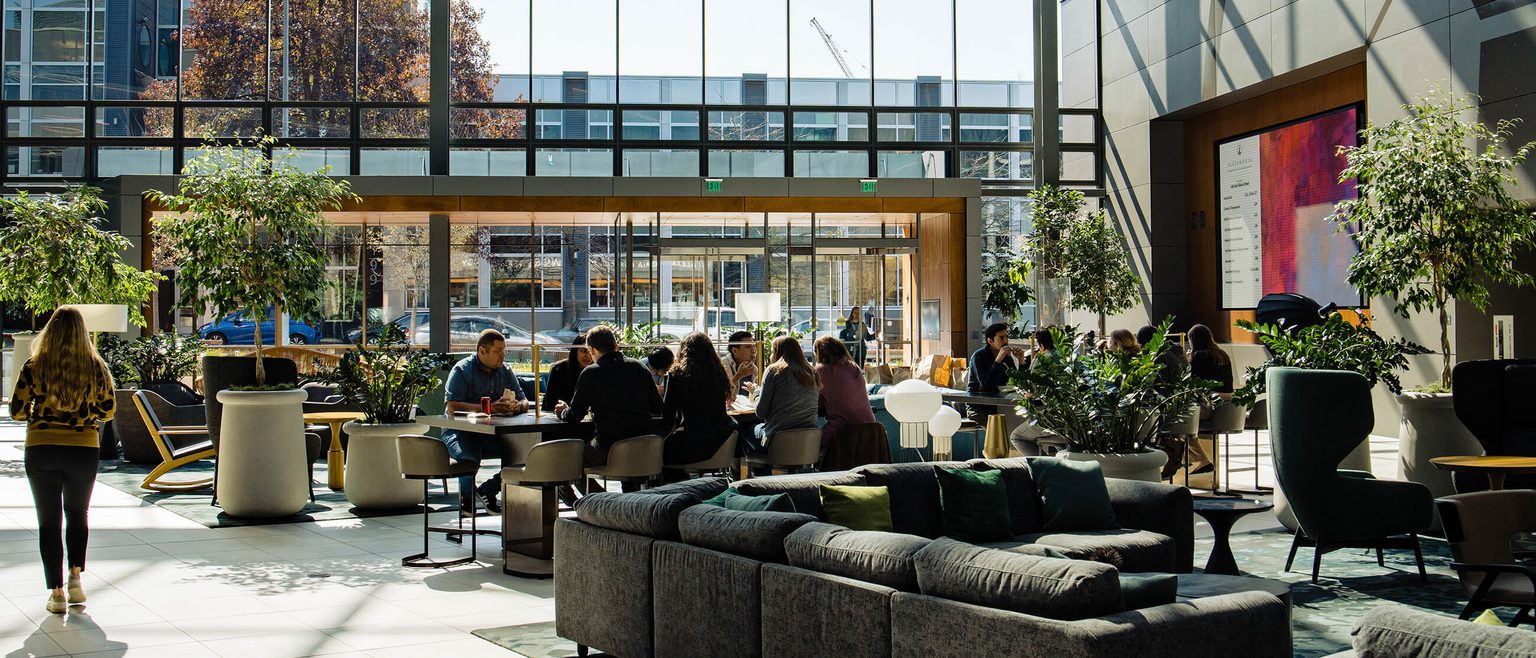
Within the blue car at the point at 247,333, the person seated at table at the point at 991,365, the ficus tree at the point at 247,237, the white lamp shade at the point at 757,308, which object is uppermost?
the ficus tree at the point at 247,237

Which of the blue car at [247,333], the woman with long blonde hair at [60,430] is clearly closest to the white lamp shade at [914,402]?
the woman with long blonde hair at [60,430]

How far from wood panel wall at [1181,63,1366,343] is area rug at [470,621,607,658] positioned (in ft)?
42.3

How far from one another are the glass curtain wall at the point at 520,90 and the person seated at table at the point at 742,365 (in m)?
6.83

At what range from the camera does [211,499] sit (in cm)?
964

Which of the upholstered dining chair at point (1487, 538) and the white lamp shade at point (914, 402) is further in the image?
the white lamp shade at point (914, 402)

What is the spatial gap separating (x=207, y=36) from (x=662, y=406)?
13842 millimetres

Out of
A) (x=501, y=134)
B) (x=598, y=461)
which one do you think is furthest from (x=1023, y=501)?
(x=501, y=134)

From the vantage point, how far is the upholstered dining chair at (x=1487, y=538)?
14.3ft

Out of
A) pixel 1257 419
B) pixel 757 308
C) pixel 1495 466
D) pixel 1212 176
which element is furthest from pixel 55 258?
pixel 1212 176

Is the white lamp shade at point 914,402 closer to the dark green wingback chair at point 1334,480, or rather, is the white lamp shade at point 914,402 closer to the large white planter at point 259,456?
the dark green wingback chair at point 1334,480

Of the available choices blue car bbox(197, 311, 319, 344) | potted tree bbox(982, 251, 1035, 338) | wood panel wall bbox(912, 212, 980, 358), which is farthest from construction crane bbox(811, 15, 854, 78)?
blue car bbox(197, 311, 319, 344)

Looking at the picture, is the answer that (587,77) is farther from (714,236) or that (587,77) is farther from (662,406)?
(662,406)

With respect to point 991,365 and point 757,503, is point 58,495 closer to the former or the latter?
point 757,503

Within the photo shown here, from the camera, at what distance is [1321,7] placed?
14125mm
